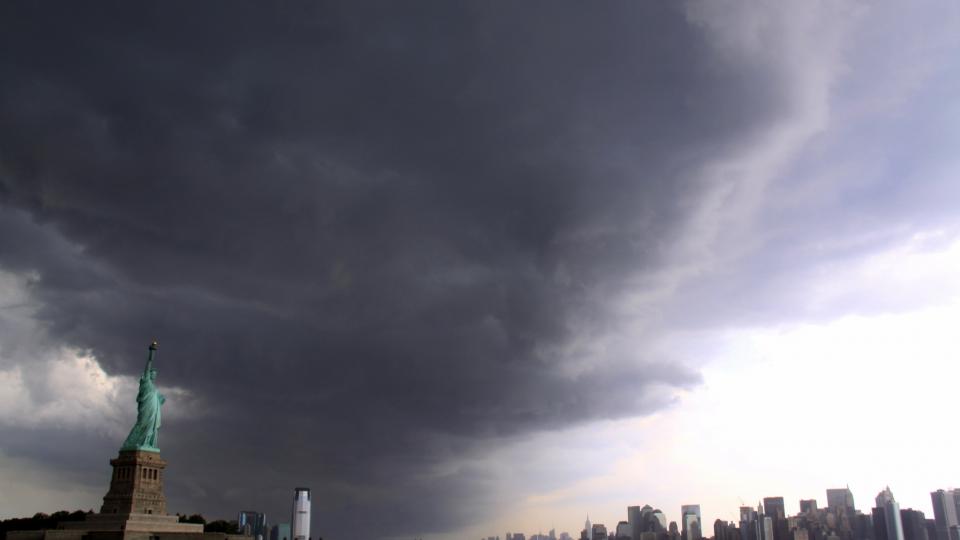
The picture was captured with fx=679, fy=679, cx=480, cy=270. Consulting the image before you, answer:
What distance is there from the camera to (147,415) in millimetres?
106000

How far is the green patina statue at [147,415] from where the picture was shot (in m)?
104

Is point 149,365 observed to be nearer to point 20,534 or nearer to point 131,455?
point 131,455

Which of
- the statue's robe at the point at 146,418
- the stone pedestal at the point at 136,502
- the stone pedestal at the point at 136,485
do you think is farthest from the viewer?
the statue's robe at the point at 146,418

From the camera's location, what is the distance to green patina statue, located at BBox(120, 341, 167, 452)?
10375 centimetres

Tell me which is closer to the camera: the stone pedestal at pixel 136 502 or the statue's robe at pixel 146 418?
the stone pedestal at pixel 136 502

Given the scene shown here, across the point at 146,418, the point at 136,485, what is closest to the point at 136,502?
the point at 136,485

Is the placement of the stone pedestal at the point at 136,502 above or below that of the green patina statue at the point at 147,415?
below

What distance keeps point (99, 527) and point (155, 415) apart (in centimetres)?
1920

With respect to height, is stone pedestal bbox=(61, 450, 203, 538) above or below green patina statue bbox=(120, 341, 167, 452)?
below

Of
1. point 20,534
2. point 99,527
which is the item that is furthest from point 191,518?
point 20,534

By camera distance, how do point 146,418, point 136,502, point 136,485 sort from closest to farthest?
point 136,502, point 136,485, point 146,418

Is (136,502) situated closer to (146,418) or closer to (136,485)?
→ (136,485)

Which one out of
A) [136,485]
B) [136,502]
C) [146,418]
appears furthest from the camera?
[146,418]

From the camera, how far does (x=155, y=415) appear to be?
10681 cm
